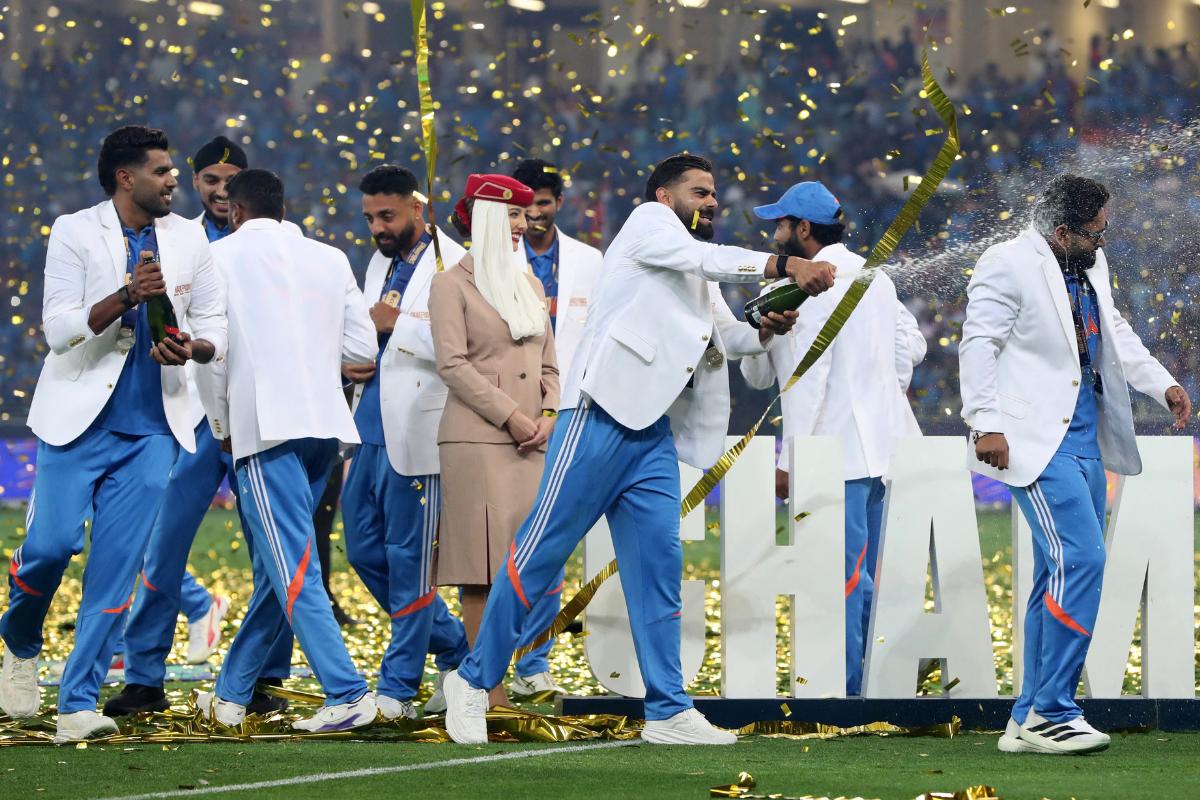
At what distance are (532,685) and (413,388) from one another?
1.36 m

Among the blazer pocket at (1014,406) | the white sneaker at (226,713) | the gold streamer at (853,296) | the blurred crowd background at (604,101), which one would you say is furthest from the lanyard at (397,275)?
the blurred crowd background at (604,101)

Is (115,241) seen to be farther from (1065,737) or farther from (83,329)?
(1065,737)

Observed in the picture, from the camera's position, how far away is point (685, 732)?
5375 mm

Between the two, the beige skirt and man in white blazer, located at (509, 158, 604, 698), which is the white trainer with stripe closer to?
the beige skirt

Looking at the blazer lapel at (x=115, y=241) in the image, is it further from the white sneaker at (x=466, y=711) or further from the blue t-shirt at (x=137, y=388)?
the white sneaker at (x=466, y=711)

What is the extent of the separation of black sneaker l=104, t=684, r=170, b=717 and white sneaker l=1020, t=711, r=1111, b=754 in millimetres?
2993

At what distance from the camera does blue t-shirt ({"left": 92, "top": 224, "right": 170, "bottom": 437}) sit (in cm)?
557

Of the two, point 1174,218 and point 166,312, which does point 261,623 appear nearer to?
point 166,312

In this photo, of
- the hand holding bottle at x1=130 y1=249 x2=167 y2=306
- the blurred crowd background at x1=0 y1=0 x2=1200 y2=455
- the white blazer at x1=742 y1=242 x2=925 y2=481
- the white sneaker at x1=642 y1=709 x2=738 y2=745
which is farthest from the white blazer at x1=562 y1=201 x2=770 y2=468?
the blurred crowd background at x1=0 y1=0 x2=1200 y2=455

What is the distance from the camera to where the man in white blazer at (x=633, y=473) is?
17.7 ft

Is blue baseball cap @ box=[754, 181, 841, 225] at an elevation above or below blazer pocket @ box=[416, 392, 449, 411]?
above

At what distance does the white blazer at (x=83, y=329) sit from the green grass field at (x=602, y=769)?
98 cm

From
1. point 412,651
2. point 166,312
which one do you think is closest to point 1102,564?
point 412,651

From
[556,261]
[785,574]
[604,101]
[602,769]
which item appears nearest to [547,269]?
[556,261]
